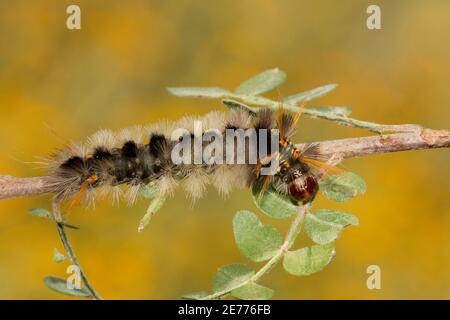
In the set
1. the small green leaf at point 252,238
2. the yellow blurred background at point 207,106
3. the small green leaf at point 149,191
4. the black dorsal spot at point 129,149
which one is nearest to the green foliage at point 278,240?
the small green leaf at point 252,238

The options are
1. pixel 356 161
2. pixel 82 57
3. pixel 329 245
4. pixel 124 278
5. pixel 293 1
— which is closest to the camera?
pixel 329 245

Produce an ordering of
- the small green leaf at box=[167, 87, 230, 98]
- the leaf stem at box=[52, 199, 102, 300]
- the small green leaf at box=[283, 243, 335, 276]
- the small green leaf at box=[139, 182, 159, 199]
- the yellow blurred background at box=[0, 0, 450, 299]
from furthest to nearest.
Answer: the yellow blurred background at box=[0, 0, 450, 299] < the small green leaf at box=[139, 182, 159, 199] < the small green leaf at box=[167, 87, 230, 98] < the leaf stem at box=[52, 199, 102, 300] < the small green leaf at box=[283, 243, 335, 276]

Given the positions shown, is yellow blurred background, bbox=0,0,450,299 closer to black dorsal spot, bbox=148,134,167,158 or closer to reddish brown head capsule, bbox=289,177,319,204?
black dorsal spot, bbox=148,134,167,158

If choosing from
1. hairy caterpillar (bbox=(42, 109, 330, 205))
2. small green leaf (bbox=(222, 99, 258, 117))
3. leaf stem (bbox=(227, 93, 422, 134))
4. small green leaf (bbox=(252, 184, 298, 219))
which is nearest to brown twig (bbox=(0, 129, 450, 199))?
leaf stem (bbox=(227, 93, 422, 134))

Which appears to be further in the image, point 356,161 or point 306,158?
point 356,161

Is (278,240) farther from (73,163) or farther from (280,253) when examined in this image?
(73,163)

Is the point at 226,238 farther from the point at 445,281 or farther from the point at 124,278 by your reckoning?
the point at 445,281

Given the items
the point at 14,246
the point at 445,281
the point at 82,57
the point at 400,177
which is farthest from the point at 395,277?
the point at 82,57
